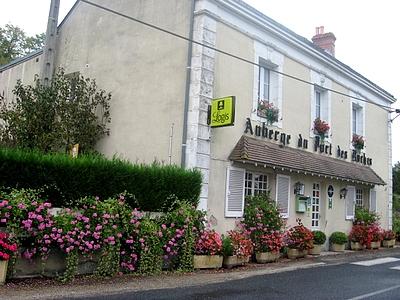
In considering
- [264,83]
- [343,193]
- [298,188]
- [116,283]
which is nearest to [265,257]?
[298,188]

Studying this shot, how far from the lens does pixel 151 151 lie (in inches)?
463

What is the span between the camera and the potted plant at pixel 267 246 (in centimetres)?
1159

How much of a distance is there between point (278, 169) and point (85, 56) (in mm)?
6793

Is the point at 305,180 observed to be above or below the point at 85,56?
below

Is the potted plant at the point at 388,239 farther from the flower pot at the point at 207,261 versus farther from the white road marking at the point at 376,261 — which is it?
the flower pot at the point at 207,261

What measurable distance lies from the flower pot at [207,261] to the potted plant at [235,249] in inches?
10.4

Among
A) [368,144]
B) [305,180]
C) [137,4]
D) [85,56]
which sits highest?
[137,4]

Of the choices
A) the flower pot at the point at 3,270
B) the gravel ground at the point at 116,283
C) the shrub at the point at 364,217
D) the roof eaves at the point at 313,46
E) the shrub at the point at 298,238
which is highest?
the roof eaves at the point at 313,46

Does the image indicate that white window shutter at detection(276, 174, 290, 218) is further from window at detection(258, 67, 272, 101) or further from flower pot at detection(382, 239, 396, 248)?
flower pot at detection(382, 239, 396, 248)

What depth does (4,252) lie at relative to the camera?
23.6ft

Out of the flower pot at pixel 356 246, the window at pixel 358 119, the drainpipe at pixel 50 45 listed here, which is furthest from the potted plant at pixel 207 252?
the window at pixel 358 119

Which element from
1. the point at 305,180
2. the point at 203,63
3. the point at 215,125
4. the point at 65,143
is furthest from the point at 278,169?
the point at 65,143

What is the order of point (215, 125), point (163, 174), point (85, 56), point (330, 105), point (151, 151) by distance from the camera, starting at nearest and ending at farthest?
point (163, 174)
point (215, 125)
point (151, 151)
point (85, 56)
point (330, 105)

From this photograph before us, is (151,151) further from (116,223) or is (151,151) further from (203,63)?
(116,223)
